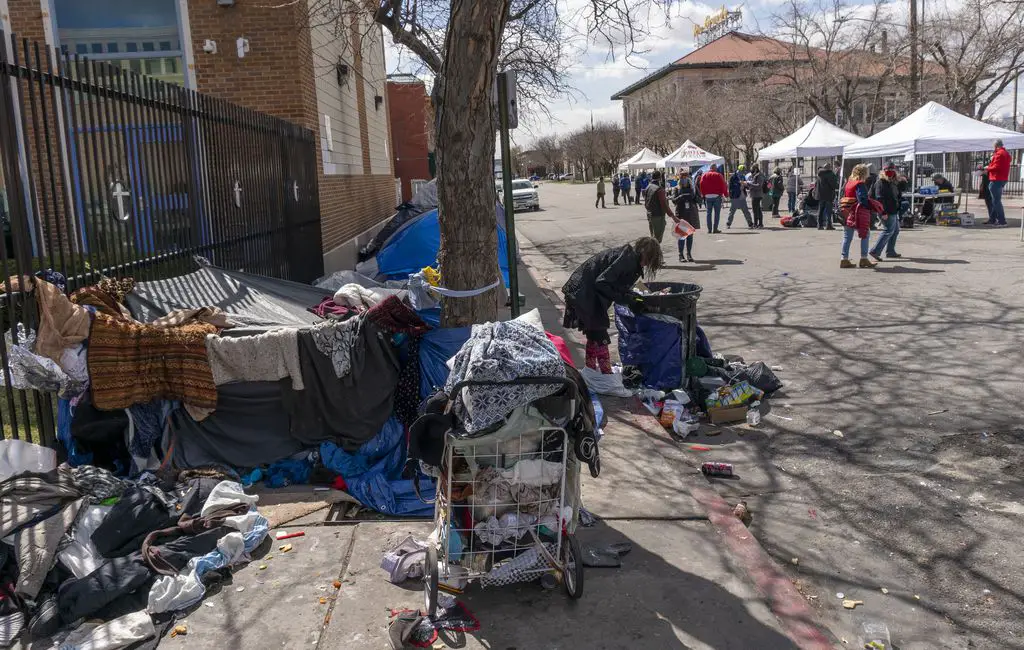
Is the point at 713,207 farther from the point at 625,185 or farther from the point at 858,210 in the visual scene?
the point at 625,185

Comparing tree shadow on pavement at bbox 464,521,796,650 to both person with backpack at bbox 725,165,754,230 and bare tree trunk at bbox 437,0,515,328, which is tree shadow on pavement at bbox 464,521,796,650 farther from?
person with backpack at bbox 725,165,754,230

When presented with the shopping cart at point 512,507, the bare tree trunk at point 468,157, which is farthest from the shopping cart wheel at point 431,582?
the bare tree trunk at point 468,157

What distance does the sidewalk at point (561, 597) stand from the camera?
11.7ft

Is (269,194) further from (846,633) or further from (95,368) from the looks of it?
(846,633)

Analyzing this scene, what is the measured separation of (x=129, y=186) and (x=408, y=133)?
28.5 metres

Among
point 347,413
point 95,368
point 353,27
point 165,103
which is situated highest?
point 353,27

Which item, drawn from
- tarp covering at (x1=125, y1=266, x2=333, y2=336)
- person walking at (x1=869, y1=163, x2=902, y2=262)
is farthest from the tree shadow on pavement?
person walking at (x1=869, y1=163, x2=902, y2=262)

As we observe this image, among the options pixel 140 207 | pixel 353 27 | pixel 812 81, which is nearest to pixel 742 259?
pixel 353 27

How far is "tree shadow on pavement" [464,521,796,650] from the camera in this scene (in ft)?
11.6

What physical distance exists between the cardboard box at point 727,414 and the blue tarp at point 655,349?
1.70ft

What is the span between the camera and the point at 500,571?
3754 millimetres

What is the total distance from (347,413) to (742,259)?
12359mm

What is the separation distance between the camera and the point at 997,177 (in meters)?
18.9

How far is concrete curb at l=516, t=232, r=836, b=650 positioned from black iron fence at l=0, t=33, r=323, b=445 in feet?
13.5
